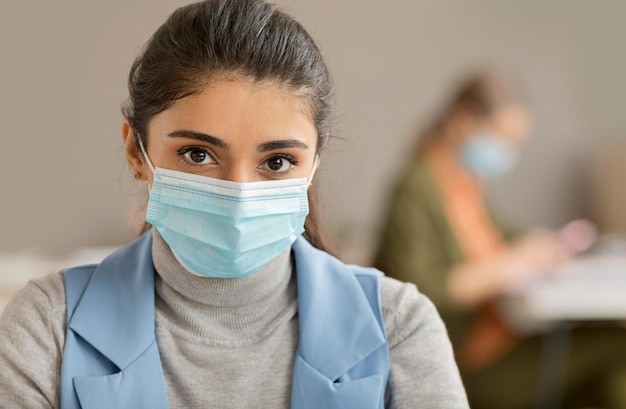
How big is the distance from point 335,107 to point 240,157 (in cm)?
25

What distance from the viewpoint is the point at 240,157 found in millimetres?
1212

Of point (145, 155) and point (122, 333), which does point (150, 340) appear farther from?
point (145, 155)

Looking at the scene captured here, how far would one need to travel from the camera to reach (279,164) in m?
1.27

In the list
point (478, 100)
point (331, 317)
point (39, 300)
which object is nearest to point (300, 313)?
point (331, 317)

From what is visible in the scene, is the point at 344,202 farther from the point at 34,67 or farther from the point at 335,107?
the point at 335,107

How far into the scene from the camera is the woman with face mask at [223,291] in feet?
3.98

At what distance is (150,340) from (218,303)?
11 cm

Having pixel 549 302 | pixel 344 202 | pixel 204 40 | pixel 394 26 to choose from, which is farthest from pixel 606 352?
pixel 204 40

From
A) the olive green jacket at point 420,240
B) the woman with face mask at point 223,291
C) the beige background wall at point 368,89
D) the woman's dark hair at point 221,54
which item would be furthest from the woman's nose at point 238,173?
the beige background wall at point 368,89

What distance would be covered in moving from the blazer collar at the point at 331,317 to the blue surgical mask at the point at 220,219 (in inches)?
3.4

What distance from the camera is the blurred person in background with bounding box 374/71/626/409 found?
3.13 meters

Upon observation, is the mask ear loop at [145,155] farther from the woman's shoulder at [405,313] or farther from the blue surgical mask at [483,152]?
the blue surgical mask at [483,152]

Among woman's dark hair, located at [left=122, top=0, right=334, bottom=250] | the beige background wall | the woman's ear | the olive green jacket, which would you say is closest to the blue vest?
the woman's ear

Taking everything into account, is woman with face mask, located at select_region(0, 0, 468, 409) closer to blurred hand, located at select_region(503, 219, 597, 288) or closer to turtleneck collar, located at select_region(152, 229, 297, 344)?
turtleneck collar, located at select_region(152, 229, 297, 344)
